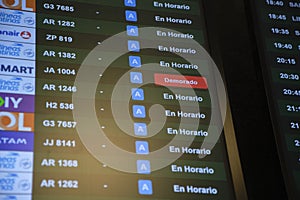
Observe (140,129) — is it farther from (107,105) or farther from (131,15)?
(131,15)

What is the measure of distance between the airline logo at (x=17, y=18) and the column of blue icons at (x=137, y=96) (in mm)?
282

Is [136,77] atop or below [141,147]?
atop

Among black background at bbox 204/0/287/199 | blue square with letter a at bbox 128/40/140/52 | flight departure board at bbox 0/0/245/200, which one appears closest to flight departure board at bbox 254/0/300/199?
black background at bbox 204/0/287/199

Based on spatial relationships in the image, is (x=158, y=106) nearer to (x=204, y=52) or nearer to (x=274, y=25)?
(x=204, y=52)

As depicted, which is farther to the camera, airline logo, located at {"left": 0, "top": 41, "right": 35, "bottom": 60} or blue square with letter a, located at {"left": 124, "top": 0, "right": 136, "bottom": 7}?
blue square with letter a, located at {"left": 124, "top": 0, "right": 136, "bottom": 7}

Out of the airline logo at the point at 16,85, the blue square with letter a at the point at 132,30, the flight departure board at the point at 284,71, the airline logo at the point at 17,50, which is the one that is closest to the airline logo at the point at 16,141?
the airline logo at the point at 16,85

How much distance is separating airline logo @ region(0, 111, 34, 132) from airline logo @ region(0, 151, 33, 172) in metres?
0.07

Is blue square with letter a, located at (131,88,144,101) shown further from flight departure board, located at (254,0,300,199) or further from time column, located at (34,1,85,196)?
flight departure board, located at (254,0,300,199)

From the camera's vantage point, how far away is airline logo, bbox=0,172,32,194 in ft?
4.68

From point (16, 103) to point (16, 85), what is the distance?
2.1 inches

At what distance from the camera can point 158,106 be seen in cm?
168

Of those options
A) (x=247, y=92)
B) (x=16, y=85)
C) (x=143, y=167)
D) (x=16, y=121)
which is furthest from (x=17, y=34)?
(x=247, y=92)

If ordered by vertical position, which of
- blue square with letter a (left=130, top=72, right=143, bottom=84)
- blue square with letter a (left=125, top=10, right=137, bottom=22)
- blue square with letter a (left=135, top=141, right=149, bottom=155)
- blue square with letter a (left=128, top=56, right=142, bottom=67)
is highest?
blue square with letter a (left=125, top=10, right=137, bottom=22)

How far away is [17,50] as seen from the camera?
1.62 metres
